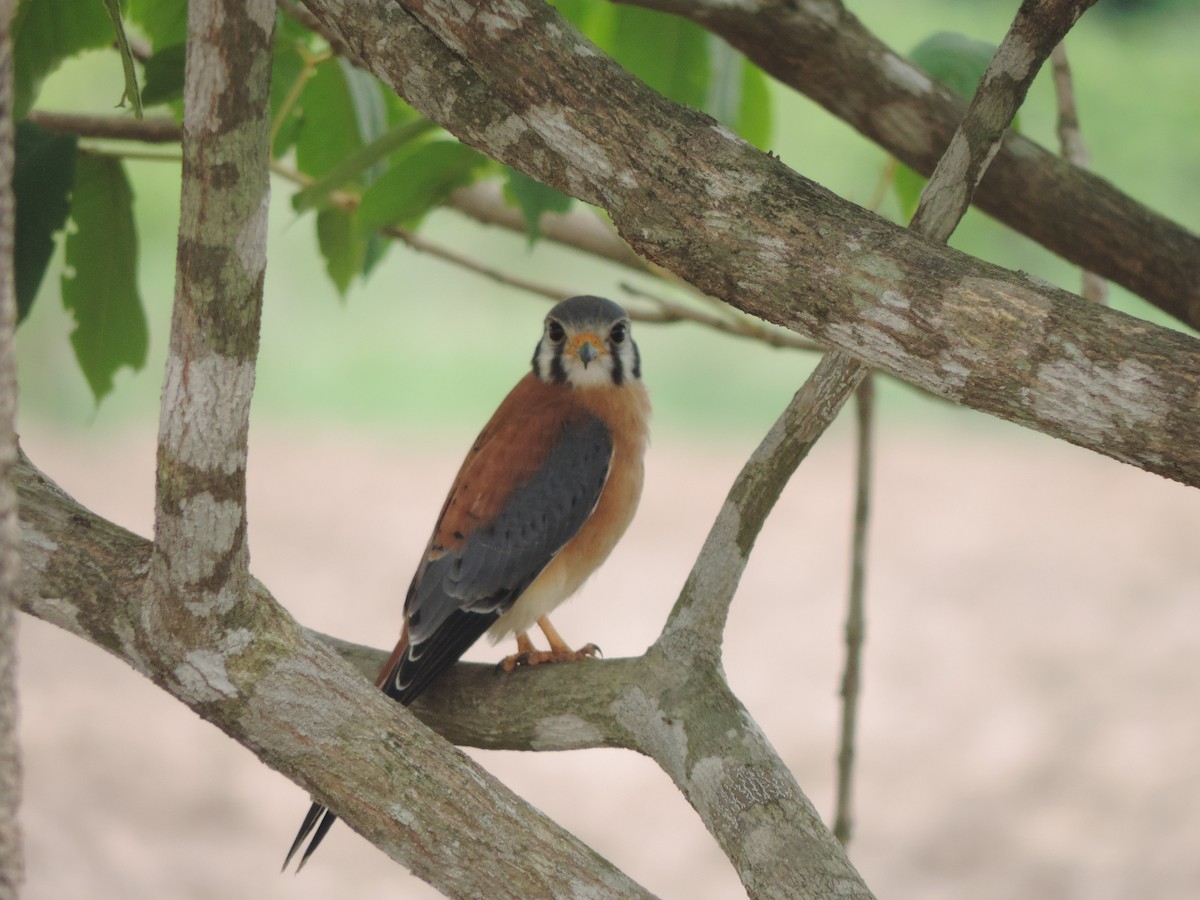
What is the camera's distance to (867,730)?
8258mm

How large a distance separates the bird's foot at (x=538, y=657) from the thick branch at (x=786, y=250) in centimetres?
121

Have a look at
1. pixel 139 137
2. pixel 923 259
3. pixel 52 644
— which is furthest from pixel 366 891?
pixel 923 259

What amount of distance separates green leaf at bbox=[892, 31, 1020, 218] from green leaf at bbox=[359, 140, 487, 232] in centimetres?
94

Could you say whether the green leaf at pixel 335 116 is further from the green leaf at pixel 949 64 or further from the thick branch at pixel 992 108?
the thick branch at pixel 992 108

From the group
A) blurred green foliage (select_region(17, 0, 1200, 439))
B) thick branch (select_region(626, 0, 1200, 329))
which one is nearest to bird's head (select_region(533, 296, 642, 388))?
thick branch (select_region(626, 0, 1200, 329))

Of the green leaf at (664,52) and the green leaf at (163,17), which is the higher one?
the green leaf at (664,52)

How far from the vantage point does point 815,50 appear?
269 centimetres

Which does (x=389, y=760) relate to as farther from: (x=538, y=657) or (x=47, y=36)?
(x=47, y=36)

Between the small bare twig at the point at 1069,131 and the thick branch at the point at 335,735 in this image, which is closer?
the thick branch at the point at 335,735

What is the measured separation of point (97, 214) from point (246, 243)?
1.03m

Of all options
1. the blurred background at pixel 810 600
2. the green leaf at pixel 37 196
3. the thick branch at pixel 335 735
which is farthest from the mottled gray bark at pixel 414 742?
the blurred background at pixel 810 600

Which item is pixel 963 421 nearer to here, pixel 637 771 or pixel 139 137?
pixel 637 771

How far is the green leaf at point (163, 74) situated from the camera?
247cm

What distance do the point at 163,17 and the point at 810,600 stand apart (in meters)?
7.16
